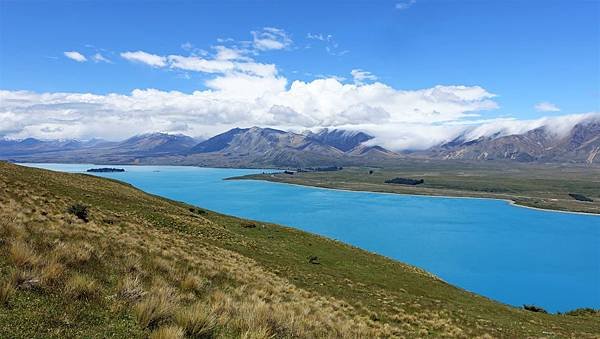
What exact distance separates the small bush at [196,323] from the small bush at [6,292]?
10.6 ft

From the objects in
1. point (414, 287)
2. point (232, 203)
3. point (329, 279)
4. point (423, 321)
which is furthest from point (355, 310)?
point (232, 203)

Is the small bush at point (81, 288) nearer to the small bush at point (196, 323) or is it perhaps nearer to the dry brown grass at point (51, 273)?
the dry brown grass at point (51, 273)

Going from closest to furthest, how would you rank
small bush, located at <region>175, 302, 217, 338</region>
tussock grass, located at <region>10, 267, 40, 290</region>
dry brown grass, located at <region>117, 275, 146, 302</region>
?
small bush, located at <region>175, 302, 217, 338</region>
tussock grass, located at <region>10, 267, 40, 290</region>
dry brown grass, located at <region>117, 275, 146, 302</region>

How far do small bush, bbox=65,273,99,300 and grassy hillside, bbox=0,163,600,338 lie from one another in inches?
1.5

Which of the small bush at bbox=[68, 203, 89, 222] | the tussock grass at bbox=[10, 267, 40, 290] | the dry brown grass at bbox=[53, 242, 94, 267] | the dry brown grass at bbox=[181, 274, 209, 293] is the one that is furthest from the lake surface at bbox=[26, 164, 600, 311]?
the tussock grass at bbox=[10, 267, 40, 290]

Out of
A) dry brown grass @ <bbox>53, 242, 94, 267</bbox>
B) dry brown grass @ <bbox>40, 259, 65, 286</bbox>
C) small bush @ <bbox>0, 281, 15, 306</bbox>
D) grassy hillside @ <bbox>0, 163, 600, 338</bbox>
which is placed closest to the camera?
small bush @ <bbox>0, 281, 15, 306</bbox>

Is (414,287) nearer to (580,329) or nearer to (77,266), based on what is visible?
(580,329)

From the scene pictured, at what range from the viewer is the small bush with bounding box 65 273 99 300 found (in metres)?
8.69

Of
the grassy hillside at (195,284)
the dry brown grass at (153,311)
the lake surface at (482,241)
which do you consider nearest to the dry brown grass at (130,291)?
the grassy hillside at (195,284)

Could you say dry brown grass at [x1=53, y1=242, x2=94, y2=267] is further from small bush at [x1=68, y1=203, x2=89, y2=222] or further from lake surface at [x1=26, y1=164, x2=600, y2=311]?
lake surface at [x1=26, y1=164, x2=600, y2=311]

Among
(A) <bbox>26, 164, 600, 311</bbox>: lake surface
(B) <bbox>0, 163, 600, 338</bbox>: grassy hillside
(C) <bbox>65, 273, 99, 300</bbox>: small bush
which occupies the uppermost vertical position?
(C) <bbox>65, 273, 99, 300</bbox>: small bush

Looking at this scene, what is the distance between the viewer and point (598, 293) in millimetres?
80812

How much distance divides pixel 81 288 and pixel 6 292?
4.85 feet

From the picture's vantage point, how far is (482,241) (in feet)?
409
